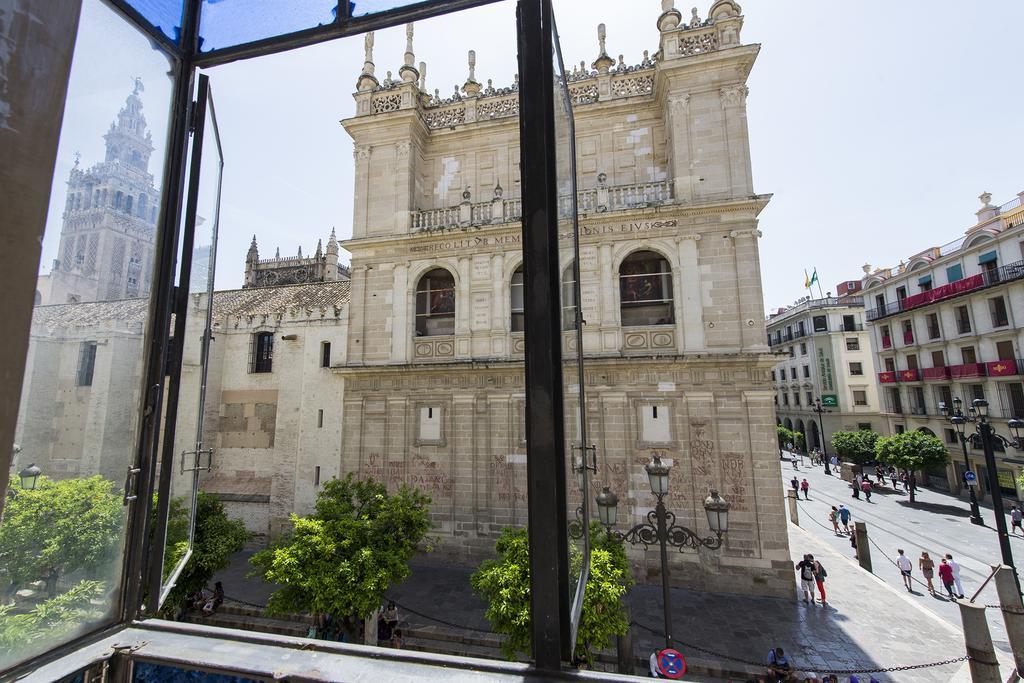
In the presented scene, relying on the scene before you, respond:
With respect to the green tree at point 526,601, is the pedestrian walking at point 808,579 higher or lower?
lower

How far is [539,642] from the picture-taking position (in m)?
1.40

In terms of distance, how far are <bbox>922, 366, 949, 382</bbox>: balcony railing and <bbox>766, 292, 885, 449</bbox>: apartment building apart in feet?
29.8

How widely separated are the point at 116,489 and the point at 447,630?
32.0 ft

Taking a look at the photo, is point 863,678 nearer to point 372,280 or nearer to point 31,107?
point 31,107

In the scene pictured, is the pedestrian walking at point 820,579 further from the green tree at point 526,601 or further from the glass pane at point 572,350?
the glass pane at point 572,350

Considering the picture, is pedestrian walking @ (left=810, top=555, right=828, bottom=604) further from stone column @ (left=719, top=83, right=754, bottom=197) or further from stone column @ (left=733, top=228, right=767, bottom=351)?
stone column @ (left=719, top=83, right=754, bottom=197)

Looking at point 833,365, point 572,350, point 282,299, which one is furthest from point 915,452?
point 282,299

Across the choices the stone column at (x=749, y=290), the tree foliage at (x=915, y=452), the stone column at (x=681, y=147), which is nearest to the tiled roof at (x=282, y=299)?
the stone column at (x=681, y=147)

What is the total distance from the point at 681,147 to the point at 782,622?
1212 cm

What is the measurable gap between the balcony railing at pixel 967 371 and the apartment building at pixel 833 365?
1086 centimetres

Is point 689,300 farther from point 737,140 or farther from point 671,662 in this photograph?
point 671,662

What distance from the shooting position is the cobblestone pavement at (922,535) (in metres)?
11.8

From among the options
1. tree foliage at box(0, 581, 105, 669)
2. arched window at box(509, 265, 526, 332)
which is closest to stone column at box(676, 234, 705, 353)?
arched window at box(509, 265, 526, 332)

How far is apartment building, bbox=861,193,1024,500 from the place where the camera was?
21.8 meters
